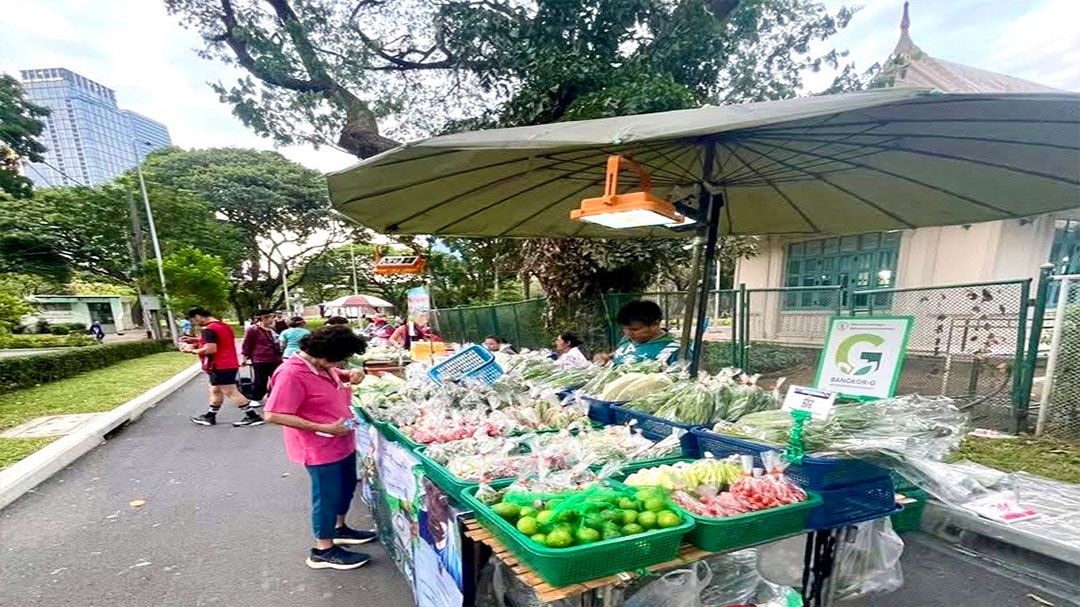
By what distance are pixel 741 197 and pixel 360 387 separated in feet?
11.7

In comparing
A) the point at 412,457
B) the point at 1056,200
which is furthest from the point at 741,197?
the point at 412,457

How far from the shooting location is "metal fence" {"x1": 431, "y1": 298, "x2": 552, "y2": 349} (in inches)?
372

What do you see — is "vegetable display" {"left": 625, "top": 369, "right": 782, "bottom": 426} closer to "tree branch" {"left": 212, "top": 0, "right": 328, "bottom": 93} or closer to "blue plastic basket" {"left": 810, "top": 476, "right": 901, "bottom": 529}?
"blue plastic basket" {"left": 810, "top": 476, "right": 901, "bottom": 529}

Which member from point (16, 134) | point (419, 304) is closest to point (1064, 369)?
point (419, 304)

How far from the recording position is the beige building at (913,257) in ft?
24.6

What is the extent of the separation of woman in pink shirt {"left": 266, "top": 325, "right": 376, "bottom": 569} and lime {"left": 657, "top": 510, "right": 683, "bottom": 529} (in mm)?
2157

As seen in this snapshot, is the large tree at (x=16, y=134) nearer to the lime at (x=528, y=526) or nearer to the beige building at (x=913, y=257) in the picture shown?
the lime at (x=528, y=526)

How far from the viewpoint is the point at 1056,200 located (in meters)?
2.76

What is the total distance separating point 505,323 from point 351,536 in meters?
7.23

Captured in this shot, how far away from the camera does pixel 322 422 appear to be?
2850 mm

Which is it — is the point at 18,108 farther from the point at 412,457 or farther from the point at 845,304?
the point at 845,304

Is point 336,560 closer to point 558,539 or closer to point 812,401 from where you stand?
point 558,539

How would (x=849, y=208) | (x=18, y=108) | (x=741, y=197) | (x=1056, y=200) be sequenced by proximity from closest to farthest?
(x=1056, y=200) → (x=849, y=208) → (x=741, y=197) → (x=18, y=108)

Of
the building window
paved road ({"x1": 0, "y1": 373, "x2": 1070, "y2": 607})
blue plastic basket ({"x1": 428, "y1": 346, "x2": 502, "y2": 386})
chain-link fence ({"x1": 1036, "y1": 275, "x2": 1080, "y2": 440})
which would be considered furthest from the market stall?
the building window
